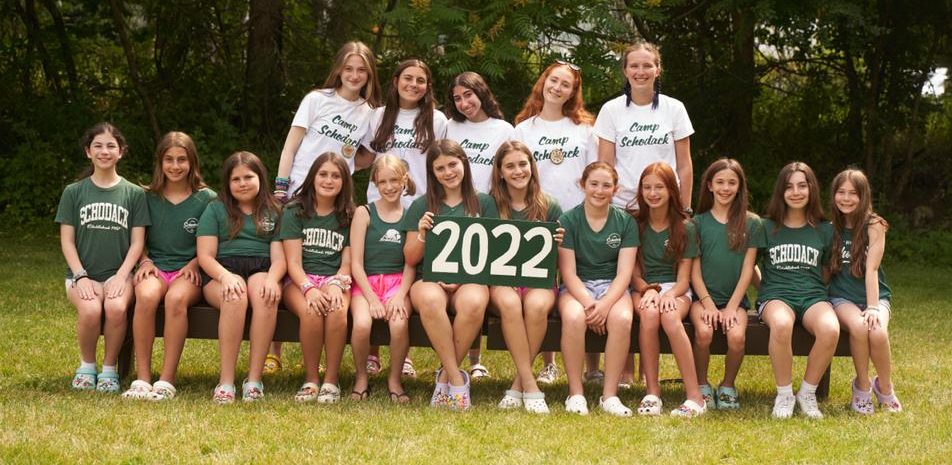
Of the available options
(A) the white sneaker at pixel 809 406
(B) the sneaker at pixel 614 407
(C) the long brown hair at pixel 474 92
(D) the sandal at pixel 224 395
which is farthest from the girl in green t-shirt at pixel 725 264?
(D) the sandal at pixel 224 395

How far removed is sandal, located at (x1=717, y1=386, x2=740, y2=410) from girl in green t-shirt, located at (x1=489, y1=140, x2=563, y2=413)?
89 cm

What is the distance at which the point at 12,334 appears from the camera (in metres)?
7.02

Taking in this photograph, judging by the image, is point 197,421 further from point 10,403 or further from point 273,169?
point 273,169

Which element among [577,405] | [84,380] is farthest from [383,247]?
[84,380]

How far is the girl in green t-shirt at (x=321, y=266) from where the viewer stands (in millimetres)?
5465

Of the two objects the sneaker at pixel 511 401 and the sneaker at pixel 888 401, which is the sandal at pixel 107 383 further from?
the sneaker at pixel 888 401

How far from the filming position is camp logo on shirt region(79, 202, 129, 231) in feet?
18.7

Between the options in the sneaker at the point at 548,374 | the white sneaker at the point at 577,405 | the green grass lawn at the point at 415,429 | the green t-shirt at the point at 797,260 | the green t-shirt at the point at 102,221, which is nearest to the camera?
the green grass lawn at the point at 415,429

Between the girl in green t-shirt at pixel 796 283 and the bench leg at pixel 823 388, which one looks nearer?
the girl in green t-shirt at pixel 796 283

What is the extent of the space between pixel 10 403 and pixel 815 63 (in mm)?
11256

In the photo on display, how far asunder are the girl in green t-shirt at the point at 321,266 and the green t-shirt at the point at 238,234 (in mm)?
110

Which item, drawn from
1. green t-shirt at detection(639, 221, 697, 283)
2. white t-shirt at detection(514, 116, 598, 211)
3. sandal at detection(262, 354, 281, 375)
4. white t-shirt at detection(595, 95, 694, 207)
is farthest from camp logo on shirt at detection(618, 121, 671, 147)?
sandal at detection(262, 354, 281, 375)

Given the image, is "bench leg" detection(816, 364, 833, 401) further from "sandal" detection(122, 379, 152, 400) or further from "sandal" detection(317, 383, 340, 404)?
"sandal" detection(122, 379, 152, 400)

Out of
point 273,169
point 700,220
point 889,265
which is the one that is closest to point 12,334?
point 700,220
